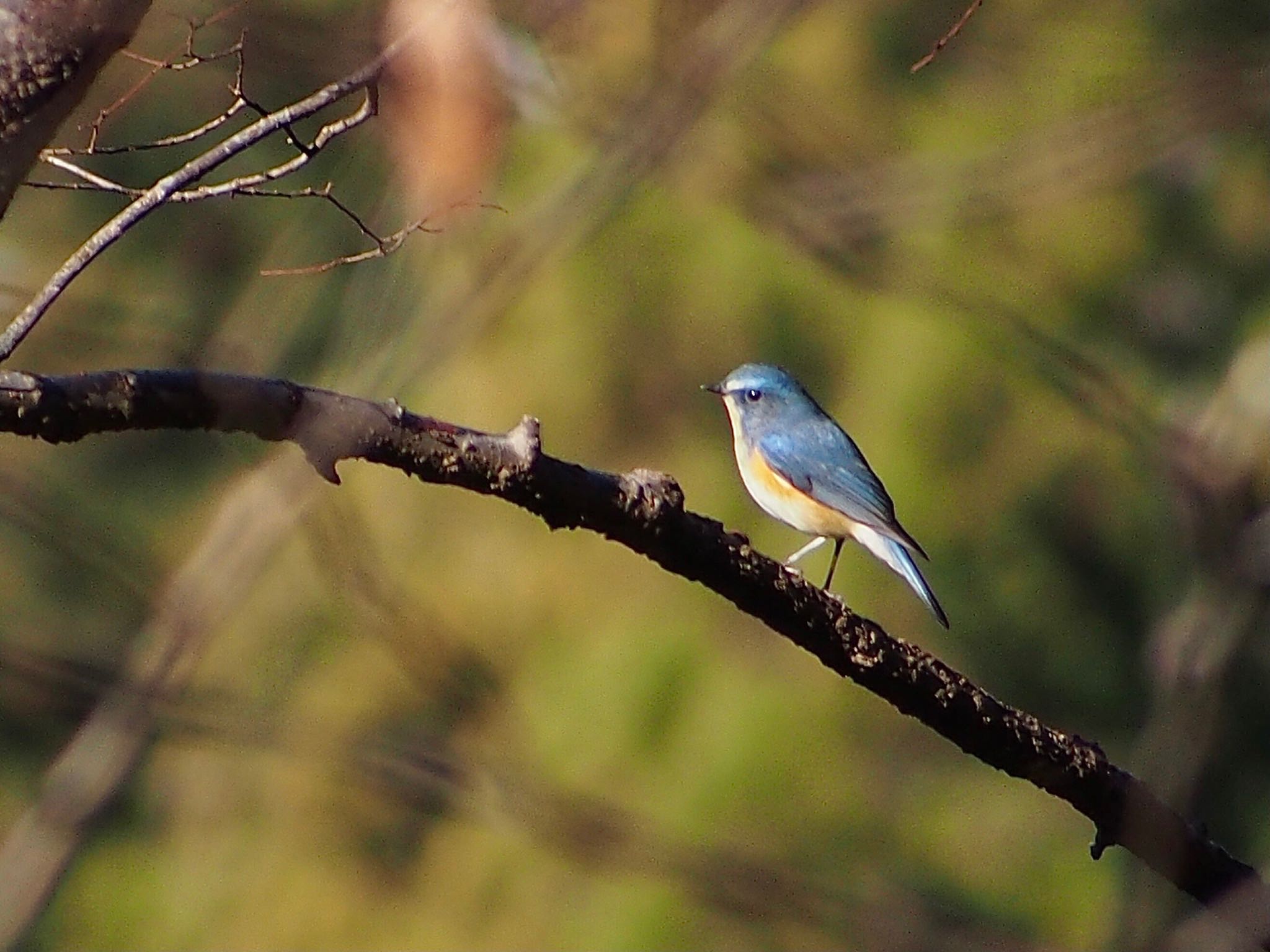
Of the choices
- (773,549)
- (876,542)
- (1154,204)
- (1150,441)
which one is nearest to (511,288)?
(1150,441)

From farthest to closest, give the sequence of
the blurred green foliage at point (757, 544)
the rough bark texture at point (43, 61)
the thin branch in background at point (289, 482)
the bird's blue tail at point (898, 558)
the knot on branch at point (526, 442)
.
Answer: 1. the blurred green foliage at point (757, 544)
2. the bird's blue tail at point (898, 558)
3. the knot on branch at point (526, 442)
4. the rough bark texture at point (43, 61)
5. the thin branch in background at point (289, 482)

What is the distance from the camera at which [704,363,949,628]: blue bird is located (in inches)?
190

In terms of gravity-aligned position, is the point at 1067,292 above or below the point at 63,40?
above

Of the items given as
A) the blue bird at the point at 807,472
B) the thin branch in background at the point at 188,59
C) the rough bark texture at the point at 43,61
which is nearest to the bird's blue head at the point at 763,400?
the blue bird at the point at 807,472

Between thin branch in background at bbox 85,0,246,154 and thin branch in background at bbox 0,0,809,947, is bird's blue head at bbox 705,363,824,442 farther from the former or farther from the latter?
thin branch in background at bbox 0,0,809,947

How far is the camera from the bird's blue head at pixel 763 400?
5.42 meters

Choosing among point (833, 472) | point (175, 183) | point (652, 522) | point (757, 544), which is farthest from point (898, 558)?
point (175, 183)

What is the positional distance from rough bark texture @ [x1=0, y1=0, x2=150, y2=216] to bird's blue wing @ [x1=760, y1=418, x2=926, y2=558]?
128 inches

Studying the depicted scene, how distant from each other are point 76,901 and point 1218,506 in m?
5.48

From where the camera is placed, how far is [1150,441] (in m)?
3.14

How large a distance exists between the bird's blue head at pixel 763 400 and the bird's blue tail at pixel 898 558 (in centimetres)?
62

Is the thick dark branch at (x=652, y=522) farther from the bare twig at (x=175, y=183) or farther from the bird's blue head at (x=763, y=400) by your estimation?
the bird's blue head at (x=763, y=400)

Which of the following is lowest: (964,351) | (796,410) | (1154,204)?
(796,410)

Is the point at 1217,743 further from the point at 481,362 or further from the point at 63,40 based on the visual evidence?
the point at 63,40
